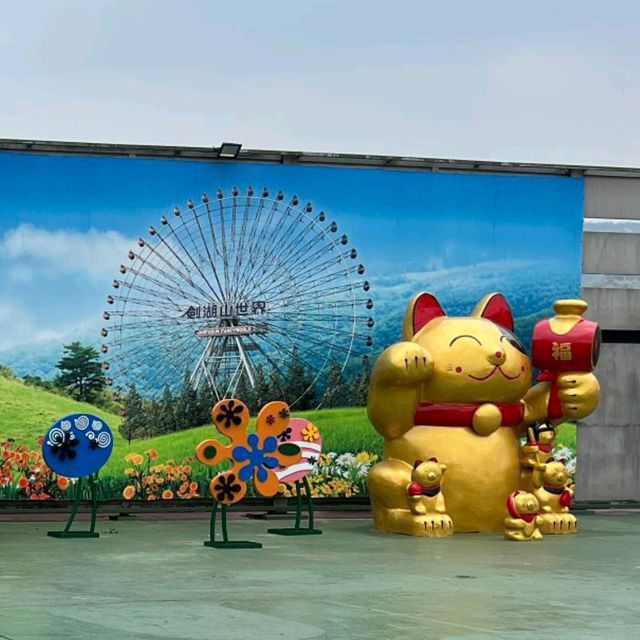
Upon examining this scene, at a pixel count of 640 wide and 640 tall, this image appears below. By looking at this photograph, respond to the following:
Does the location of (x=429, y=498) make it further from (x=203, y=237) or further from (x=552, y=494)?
(x=203, y=237)

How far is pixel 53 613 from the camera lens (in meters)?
7.97

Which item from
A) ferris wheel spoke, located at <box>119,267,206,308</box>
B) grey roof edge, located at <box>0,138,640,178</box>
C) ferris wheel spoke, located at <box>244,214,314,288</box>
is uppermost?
grey roof edge, located at <box>0,138,640,178</box>

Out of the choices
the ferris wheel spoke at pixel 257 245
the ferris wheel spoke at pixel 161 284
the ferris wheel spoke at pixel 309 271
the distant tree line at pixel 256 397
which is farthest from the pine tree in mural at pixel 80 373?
the ferris wheel spoke at pixel 309 271

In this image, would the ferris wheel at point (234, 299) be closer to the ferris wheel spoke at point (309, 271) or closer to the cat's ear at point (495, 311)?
the ferris wheel spoke at point (309, 271)

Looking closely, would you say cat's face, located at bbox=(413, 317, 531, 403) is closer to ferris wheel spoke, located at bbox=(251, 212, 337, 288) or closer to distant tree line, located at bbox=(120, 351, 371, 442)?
distant tree line, located at bbox=(120, 351, 371, 442)

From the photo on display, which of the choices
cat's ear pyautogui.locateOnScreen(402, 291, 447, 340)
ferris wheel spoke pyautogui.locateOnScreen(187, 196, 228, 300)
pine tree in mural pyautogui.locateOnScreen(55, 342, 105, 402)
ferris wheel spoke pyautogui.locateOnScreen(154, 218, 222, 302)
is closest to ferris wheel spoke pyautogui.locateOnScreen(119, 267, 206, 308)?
ferris wheel spoke pyautogui.locateOnScreen(154, 218, 222, 302)

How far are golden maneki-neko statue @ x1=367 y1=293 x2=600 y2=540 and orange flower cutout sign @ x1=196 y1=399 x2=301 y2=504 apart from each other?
1.10 m

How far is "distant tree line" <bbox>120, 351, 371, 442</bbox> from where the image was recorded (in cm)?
1630

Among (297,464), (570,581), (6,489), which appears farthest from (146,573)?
(6,489)

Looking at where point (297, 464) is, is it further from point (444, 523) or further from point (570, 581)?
point (570, 581)

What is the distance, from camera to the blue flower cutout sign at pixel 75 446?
13.2m

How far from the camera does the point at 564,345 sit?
1412 centimetres

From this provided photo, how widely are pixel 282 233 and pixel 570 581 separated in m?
7.42

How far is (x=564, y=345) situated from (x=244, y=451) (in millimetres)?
3372
